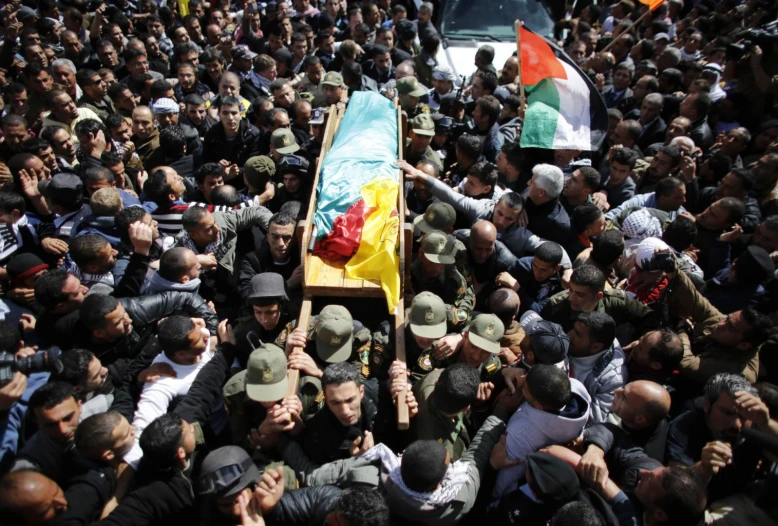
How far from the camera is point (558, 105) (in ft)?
15.7

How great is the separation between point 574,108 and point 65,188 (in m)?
4.35

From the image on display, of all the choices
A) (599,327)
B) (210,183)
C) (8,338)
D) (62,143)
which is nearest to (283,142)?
(210,183)

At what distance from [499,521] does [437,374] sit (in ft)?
2.91

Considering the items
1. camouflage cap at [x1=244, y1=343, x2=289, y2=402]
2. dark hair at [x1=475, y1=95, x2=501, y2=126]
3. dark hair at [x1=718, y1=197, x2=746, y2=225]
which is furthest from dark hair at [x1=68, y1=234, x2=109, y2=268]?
dark hair at [x1=718, y1=197, x2=746, y2=225]

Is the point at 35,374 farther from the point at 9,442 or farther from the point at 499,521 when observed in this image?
the point at 499,521

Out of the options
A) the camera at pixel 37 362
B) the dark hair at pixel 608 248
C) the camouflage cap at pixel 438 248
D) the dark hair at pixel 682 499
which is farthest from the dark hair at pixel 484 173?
the camera at pixel 37 362

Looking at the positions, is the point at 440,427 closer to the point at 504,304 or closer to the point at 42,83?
the point at 504,304

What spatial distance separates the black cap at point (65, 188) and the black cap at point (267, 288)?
1.68 metres

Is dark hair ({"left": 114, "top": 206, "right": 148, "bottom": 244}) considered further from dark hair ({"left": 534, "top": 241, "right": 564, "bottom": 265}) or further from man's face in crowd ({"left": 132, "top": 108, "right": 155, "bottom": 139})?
dark hair ({"left": 534, "top": 241, "right": 564, "bottom": 265})

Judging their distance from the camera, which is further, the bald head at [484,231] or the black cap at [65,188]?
the black cap at [65,188]

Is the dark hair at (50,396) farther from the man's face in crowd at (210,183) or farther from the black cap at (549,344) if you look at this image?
the black cap at (549,344)

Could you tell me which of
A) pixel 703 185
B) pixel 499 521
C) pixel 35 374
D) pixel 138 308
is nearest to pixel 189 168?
pixel 138 308

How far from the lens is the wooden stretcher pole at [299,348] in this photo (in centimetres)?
300

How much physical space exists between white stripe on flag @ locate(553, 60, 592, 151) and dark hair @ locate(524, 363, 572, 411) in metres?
2.80
